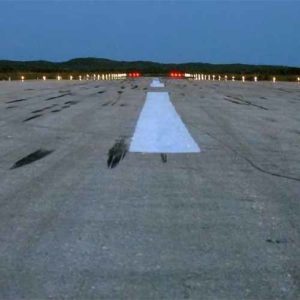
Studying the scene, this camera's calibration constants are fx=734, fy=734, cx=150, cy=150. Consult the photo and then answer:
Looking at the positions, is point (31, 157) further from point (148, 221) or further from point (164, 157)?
point (148, 221)

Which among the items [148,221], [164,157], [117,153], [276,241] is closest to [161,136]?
[117,153]

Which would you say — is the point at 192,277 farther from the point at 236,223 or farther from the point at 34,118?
the point at 34,118

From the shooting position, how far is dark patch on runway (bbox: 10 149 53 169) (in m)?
12.1

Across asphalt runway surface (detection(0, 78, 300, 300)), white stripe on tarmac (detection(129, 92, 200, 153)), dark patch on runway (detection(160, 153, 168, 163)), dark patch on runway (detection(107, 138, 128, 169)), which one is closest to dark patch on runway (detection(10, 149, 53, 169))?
asphalt runway surface (detection(0, 78, 300, 300))

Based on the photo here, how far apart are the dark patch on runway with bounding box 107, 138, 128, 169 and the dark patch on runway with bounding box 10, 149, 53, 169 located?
1207 mm

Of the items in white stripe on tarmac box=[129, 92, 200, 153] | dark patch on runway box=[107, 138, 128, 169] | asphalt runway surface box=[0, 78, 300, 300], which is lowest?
white stripe on tarmac box=[129, 92, 200, 153]

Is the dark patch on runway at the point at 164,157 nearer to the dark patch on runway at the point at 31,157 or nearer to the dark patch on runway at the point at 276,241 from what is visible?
the dark patch on runway at the point at 31,157

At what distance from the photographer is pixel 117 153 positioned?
13578 mm

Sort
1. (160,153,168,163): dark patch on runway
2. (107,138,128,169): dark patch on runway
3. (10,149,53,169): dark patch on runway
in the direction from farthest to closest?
(160,153,168,163): dark patch on runway → (107,138,128,169): dark patch on runway → (10,149,53,169): dark patch on runway

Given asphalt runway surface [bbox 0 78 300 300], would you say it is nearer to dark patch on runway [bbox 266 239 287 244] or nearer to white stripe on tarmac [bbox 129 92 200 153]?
dark patch on runway [bbox 266 239 287 244]

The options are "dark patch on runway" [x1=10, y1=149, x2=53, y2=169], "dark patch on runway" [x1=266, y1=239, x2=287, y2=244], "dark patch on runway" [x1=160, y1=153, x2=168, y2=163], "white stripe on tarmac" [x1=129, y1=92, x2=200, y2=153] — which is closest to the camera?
"dark patch on runway" [x1=266, y1=239, x2=287, y2=244]

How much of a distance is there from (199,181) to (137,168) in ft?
5.19

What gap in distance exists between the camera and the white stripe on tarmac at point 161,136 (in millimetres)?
14391

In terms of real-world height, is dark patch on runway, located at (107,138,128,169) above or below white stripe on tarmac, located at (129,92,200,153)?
above
